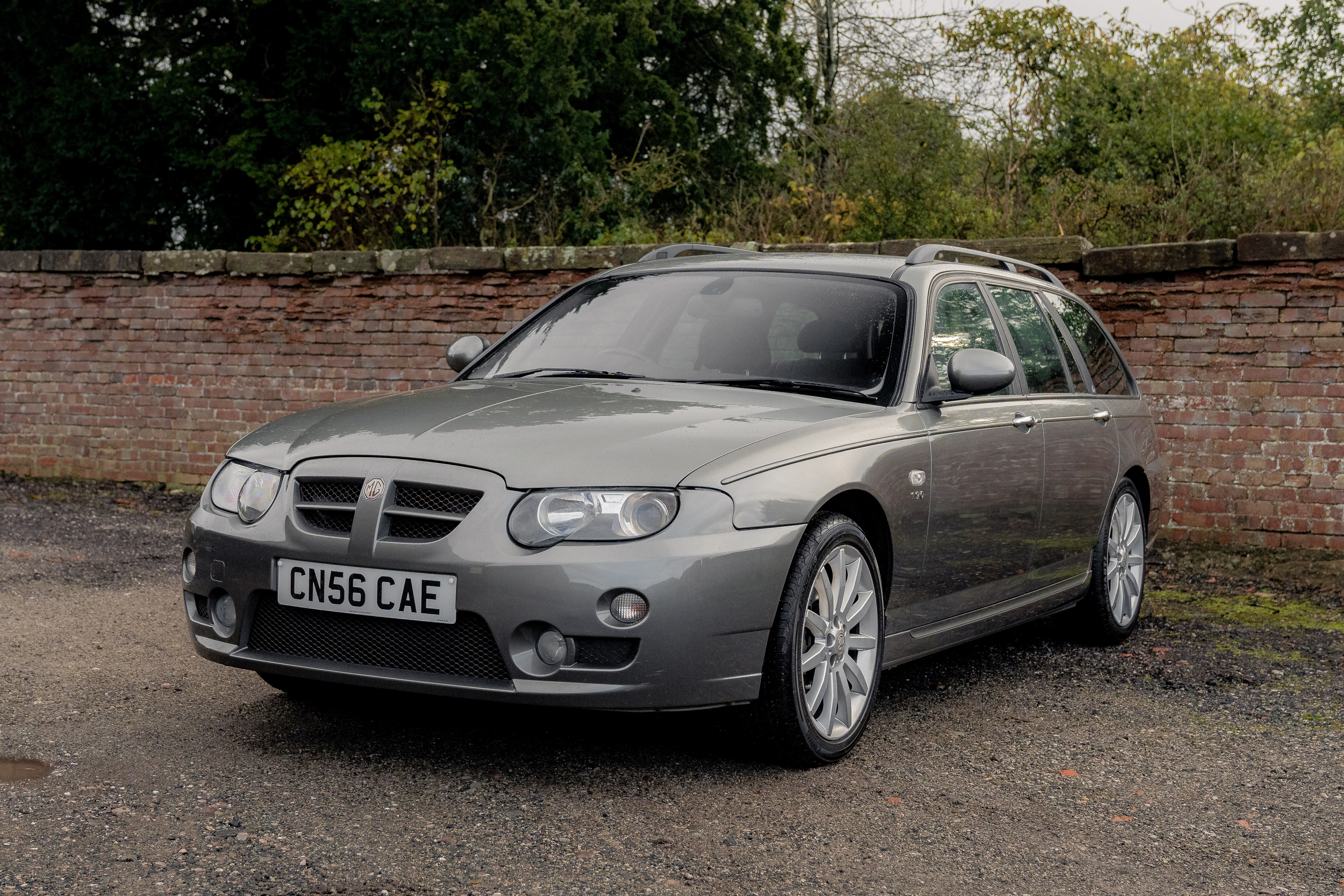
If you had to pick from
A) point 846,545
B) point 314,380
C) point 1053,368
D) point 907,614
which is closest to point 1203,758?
point 907,614

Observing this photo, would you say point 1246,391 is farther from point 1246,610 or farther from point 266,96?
point 266,96

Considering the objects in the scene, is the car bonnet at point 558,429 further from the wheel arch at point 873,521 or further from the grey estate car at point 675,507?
the wheel arch at point 873,521

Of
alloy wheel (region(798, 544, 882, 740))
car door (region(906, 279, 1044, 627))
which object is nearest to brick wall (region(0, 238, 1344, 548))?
car door (region(906, 279, 1044, 627))

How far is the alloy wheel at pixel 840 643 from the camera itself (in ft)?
12.5

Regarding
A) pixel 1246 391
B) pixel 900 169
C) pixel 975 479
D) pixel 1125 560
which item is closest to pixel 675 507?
pixel 975 479

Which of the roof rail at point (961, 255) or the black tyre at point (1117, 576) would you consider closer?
the roof rail at point (961, 255)

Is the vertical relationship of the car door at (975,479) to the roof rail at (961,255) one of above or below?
below

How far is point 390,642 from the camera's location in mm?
3480

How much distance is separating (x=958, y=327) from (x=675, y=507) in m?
1.88

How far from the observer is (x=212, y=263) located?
11.3m

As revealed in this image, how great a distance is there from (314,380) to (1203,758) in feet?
27.7

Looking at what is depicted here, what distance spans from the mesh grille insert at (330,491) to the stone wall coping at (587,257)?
3.72 m

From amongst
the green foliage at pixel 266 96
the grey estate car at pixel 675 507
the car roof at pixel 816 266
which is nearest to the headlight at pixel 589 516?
the grey estate car at pixel 675 507

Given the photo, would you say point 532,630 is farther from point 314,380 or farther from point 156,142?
point 156,142
